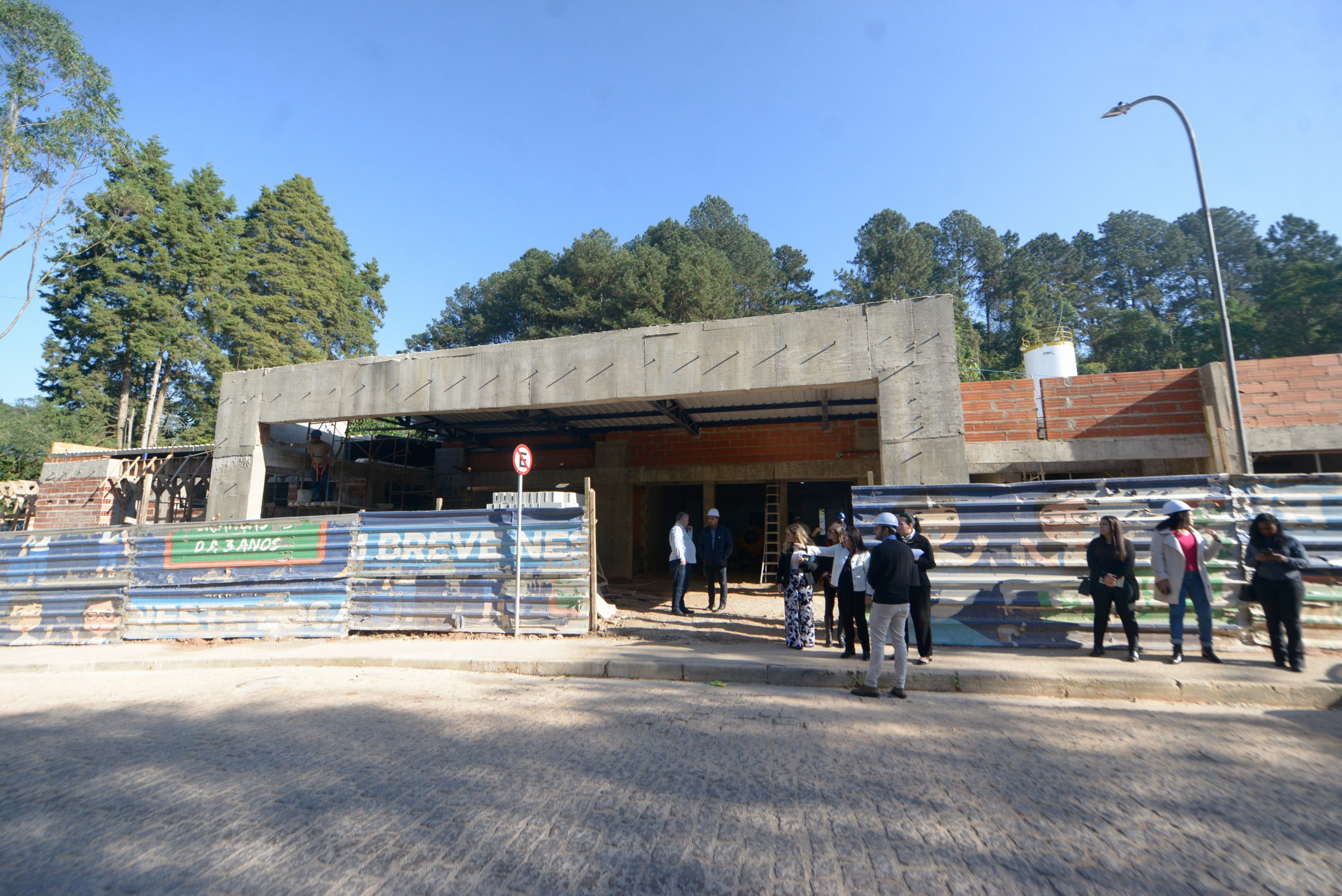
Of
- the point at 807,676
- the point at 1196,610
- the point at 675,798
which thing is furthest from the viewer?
the point at 1196,610

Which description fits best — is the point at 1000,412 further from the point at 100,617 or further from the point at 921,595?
the point at 100,617

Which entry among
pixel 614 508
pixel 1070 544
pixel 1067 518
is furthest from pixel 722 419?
pixel 1070 544

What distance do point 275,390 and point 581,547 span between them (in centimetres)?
863

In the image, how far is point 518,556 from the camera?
9.38 metres

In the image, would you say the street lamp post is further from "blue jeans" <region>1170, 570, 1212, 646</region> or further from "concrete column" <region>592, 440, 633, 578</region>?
"concrete column" <region>592, 440, 633, 578</region>

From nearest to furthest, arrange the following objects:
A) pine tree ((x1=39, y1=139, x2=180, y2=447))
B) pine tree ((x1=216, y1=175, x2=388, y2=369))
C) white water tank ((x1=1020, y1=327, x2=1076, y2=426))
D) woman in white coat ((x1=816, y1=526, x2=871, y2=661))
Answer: woman in white coat ((x1=816, y1=526, x2=871, y2=661)) → white water tank ((x1=1020, y1=327, x2=1076, y2=426)) → pine tree ((x1=39, y1=139, x2=180, y2=447)) → pine tree ((x1=216, y1=175, x2=388, y2=369))

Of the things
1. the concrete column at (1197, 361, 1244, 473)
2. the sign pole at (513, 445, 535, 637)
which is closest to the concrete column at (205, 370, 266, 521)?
the sign pole at (513, 445, 535, 637)

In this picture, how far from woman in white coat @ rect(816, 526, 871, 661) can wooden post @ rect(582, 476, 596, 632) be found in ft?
12.0

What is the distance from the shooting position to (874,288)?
4828 centimetres

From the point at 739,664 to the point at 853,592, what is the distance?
1677mm

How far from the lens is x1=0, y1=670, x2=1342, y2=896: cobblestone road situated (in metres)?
2.81

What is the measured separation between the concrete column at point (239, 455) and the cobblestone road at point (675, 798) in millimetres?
8309

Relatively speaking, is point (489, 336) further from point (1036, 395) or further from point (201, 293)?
point (1036, 395)

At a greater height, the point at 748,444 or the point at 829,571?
the point at 748,444
